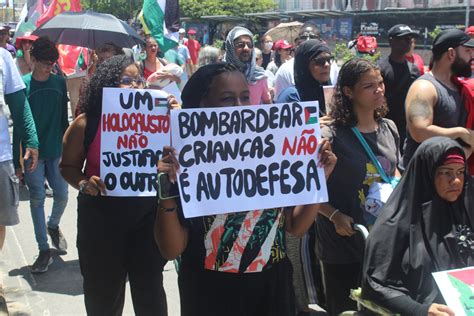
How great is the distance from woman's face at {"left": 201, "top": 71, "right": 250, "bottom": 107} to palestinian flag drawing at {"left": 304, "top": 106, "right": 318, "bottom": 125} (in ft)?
0.97

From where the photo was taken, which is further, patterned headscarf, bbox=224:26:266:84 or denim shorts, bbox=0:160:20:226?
patterned headscarf, bbox=224:26:266:84

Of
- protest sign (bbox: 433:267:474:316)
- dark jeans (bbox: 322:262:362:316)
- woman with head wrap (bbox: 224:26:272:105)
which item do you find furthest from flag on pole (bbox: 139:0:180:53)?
protest sign (bbox: 433:267:474:316)

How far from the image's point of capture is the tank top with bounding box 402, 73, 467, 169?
14.0 ft

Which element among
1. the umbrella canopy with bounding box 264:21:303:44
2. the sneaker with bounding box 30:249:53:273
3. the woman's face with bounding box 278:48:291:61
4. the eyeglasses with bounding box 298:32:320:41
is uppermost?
the eyeglasses with bounding box 298:32:320:41

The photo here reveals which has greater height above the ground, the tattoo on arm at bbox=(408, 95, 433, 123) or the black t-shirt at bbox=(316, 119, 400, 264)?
the tattoo on arm at bbox=(408, 95, 433, 123)

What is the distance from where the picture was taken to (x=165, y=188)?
2412mm

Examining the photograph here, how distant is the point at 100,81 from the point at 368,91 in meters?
1.49

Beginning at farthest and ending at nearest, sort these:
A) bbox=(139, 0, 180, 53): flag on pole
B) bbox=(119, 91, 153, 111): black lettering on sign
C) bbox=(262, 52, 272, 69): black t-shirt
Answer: bbox=(262, 52, 272, 69): black t-shirt, bbox=(139, 0, 180, 53): flag on pole, bbox=(119, 91, 153, 111): black lettering on sign

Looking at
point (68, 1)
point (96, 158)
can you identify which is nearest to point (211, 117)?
point (96, 158)

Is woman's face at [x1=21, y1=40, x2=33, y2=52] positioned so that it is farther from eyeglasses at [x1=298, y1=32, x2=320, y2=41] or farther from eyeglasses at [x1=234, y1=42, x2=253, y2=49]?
eyeglasses at [x1=234, y1=42, x2=253, y2=49]

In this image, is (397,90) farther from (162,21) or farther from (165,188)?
(165,188)

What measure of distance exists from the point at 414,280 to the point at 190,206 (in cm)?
Result: 106

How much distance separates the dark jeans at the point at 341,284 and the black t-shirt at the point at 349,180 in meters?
0.04

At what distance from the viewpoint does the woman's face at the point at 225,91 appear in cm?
249
